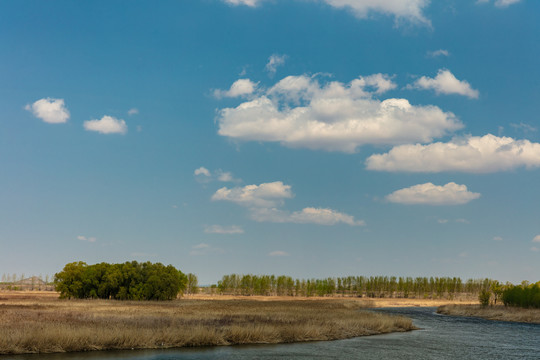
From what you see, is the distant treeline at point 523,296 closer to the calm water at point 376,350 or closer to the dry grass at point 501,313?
the dry grass at point 501,313

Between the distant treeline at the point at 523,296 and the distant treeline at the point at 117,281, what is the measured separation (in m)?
77.0

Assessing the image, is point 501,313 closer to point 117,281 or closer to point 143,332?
point 117,281

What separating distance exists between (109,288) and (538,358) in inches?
3050

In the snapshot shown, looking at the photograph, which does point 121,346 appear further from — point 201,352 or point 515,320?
point 515,320

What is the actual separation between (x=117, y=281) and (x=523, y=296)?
8793 cm

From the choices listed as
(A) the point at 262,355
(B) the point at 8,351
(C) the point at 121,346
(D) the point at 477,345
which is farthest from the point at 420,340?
(B) the point at 8,351

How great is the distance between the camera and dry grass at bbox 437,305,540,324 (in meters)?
90.1

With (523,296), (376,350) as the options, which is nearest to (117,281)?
(376,350)

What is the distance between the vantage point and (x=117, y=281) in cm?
9344

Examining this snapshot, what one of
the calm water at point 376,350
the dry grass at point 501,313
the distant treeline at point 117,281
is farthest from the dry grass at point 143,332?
the dry grass at point 501,313

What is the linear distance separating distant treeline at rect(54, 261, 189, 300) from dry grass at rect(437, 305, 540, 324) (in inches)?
2568

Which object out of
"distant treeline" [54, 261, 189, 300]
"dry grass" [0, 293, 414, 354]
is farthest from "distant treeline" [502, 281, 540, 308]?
"distant treeline" [54, 261, 189, 300]

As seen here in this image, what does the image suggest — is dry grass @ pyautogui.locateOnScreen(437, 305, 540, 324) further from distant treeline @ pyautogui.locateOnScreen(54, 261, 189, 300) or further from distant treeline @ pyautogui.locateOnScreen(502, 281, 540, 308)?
distant treeline @ pyautogui.locateOnScreen(54, 261, 189, 300)

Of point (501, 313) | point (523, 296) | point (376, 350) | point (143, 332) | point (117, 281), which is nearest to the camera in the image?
point (143, 332)
